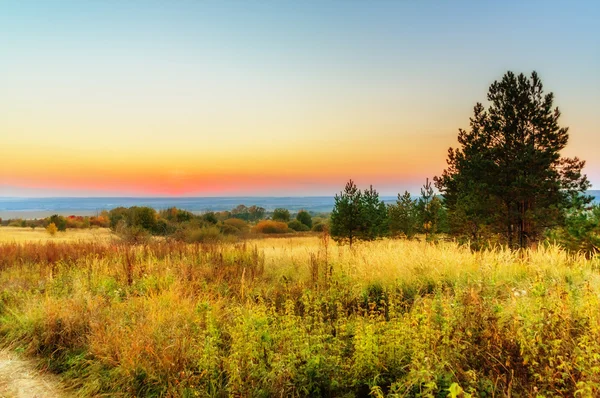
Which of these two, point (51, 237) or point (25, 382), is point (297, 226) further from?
point (25, 382)

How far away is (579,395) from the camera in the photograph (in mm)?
2928

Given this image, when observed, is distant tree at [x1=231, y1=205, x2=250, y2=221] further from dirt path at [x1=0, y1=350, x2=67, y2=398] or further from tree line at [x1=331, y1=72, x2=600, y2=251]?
dirt path at [x1=0, y1=350, x2=67, y2=398]

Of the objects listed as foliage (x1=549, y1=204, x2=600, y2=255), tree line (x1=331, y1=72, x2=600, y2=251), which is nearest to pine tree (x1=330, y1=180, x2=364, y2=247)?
tree line (x1=331, y1=72, x2=600, y2=251)

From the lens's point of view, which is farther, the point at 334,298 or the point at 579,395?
the point at 334,298

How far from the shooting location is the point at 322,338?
13.9ft

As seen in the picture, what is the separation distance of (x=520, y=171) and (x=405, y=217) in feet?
23.2

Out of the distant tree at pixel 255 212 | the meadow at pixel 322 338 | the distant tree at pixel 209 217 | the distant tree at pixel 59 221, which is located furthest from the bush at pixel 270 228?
the meadow at pixel 322 338

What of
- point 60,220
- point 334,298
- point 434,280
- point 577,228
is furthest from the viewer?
point 60,220

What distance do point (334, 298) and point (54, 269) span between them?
7637 mm

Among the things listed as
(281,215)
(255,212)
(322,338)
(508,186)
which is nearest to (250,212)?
(255,212)

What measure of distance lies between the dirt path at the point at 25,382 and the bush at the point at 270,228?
45691 mm

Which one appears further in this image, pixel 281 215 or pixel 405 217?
pixel 281 215

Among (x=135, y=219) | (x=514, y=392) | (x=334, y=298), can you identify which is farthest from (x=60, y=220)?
(x=514, y=392)

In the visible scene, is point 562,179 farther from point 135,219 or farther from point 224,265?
point 135,219
